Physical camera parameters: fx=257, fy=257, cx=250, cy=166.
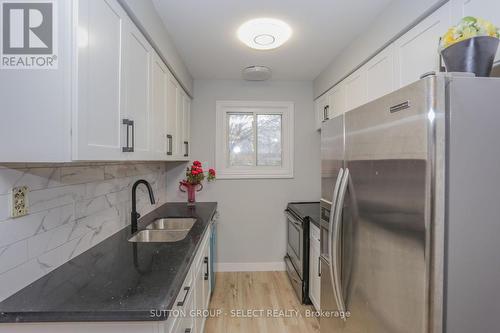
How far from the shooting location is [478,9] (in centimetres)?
108

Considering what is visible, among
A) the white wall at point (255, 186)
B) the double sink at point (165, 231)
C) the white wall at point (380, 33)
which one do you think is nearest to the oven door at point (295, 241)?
the white wall at point (255, 186)

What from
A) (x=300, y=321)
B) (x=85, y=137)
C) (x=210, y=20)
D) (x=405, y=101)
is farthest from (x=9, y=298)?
(x=300, y=321)

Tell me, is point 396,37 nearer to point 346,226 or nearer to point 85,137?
→ point 346,226

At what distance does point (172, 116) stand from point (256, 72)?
1081 mm

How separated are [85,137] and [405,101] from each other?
111cm

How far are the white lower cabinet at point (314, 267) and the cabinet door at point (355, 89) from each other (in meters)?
1.13

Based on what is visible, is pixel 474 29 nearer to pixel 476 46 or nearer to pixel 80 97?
pixel 476 46

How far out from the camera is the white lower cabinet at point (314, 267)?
223cm

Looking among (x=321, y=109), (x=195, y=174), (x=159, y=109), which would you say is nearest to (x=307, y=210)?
(x=321, y=109)

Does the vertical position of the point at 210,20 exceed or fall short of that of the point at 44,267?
it exceeds it

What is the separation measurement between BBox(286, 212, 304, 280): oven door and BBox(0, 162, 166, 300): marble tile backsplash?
162cm

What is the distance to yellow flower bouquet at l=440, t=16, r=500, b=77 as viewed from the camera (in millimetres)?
870

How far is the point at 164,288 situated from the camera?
1.05 meters

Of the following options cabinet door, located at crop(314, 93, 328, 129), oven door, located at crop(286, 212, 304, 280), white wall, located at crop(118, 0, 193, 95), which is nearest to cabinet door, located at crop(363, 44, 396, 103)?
cabinet door, located at crop(314, 93, 328, 129)
